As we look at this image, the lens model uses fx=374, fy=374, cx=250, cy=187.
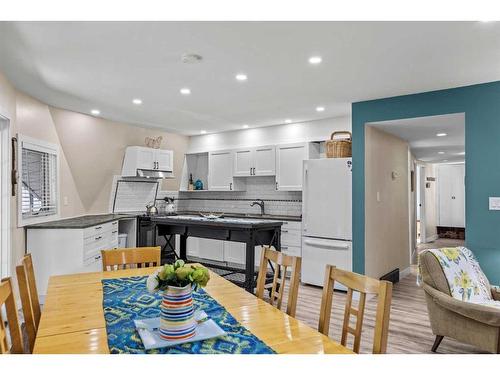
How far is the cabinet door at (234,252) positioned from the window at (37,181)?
2734 millimetres

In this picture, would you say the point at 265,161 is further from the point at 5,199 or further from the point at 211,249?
the point at 5,199

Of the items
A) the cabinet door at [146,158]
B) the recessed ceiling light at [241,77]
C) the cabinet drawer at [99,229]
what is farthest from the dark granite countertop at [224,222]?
the recessed ceiling light at [241,77]

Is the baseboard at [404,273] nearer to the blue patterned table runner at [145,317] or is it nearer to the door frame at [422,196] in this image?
the door frame at [422,196]

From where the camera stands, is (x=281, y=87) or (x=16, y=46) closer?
(x=16, y=46)

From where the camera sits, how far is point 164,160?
6852 millimetres

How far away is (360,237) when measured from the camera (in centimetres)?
479

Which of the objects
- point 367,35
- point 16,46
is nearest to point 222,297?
point 367,35

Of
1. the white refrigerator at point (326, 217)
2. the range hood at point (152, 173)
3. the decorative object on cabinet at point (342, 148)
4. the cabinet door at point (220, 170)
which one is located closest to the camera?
the white refrigerator at point (326, 217)

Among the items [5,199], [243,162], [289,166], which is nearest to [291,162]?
[289,166]

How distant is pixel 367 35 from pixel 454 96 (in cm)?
193

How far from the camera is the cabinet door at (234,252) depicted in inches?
248

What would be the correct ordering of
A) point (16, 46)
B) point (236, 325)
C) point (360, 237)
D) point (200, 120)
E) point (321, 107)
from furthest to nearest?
1. point (200, 120)
2. point (321, 107)
3. point (360, 237)
4. point (16, 46)
5. point (236, 325)
